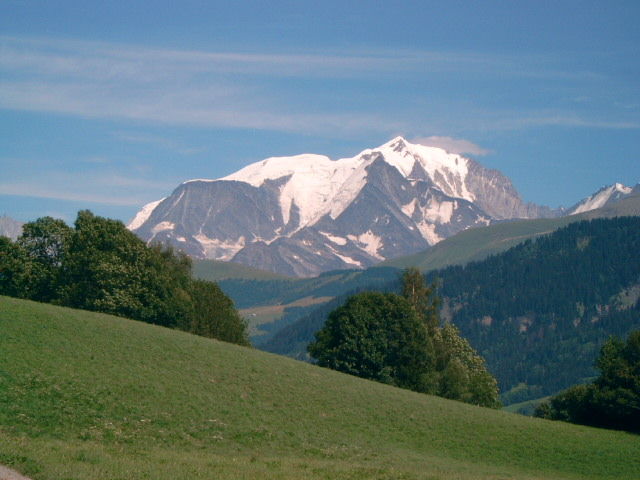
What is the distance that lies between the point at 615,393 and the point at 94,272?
58.2 meters

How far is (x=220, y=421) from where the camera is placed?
5516 centimetres

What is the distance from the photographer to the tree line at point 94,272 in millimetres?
100562

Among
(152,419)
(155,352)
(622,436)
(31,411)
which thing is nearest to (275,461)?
(152,419)

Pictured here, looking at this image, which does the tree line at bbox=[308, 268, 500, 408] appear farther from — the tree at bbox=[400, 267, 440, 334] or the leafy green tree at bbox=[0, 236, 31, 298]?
the leafy green tree at bbox=[0, 236, 31, 298]

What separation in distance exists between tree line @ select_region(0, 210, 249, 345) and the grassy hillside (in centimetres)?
1977

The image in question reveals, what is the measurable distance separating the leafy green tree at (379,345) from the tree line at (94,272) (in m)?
18.5

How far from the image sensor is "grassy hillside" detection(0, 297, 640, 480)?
134 ft

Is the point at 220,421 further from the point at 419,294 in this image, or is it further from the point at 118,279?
the point at 419,294

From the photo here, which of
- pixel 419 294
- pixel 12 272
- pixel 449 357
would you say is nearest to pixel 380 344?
pixel 449 357

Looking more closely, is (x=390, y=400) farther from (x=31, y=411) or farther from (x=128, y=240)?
(x=128, y=240)

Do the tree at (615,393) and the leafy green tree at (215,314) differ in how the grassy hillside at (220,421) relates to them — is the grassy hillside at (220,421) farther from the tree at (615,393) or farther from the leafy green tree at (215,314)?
the leafy green tree at (215,314)

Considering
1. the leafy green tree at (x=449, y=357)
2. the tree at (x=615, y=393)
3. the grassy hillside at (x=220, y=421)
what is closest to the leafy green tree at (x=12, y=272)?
the grassy hillside at (x=220, y=421)

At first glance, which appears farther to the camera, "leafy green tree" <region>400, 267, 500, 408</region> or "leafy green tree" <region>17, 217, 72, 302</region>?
"leafy green tree" <region>400, 267, 500, 408</region>

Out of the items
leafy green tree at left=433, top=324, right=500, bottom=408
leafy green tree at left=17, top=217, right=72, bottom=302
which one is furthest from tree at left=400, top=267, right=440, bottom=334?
leafy green tree at left=17, top=217, right=72, bottom=302
